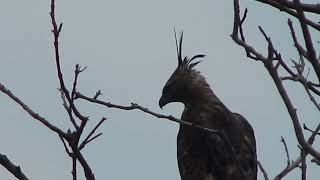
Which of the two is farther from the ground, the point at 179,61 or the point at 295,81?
the point at 179,61

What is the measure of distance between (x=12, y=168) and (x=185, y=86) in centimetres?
617

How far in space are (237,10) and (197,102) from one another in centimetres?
589

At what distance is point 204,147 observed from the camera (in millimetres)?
8125

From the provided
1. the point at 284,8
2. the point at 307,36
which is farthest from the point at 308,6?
the point at 307,36

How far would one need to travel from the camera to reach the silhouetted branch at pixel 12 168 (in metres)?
3.48

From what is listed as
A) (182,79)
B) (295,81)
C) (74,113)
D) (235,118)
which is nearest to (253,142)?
(235,118)

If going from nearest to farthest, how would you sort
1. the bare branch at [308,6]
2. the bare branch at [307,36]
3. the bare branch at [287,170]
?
the bare branch at [307,36], the bare branch at [308,6], the bare branch at [287,170]

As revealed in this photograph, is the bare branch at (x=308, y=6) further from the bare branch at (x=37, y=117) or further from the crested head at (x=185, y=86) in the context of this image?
the crested head at (x=185, y=86)

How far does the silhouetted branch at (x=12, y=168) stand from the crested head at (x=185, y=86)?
233 inches

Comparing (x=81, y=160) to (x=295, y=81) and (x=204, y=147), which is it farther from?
(x=204, y=147)

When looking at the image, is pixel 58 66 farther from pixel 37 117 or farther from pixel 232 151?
pixel 232 151

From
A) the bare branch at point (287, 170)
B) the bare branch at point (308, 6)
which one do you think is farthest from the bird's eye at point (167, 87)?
the bare branch at point (308, 6)

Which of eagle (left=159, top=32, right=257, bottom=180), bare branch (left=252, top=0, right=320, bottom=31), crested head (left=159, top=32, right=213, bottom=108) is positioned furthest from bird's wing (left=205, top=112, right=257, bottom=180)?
bare branch (left=252, top=0, right=320, bottom=31)

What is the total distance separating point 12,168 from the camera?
3.49 m
